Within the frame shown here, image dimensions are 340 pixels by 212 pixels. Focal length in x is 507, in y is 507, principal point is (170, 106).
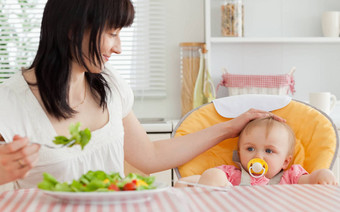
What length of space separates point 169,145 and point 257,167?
12.9 inches

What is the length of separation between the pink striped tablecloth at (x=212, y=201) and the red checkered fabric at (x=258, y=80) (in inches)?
68.3

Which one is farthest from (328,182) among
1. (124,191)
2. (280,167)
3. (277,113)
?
(124,191)

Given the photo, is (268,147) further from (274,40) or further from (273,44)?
(273,44)

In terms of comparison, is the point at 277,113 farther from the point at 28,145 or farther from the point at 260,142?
the point at 28,145

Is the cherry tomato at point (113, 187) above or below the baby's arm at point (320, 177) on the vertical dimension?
above

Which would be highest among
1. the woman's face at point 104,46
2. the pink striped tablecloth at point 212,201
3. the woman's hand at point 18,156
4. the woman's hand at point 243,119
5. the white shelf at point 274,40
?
the woman's face at point 104,46

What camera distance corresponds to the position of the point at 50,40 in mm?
1629

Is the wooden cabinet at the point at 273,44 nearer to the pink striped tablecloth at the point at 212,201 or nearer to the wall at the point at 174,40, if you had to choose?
the wall at the point at 174,40

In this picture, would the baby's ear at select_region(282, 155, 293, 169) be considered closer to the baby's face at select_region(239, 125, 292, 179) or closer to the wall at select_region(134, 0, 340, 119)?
the baby's face at select_region(239, 125, 292, 179)

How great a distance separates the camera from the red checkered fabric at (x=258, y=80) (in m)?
3.01

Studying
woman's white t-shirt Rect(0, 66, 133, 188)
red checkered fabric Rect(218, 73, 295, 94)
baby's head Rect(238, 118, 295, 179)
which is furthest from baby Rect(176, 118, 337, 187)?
red checkered fabric Rect(218, 73, 295, 94)

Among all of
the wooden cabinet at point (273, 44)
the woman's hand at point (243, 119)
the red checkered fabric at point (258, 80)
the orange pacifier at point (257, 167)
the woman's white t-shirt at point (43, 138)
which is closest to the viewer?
the woman's white t-shirt at point (43, 138)

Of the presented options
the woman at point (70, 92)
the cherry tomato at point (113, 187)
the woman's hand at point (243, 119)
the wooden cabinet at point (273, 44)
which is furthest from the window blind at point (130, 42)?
the cherry tomato at point (113, 187)

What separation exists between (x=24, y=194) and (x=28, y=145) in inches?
9.1
